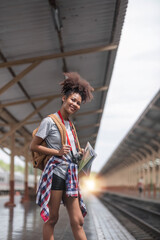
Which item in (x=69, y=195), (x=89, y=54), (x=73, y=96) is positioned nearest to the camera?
(x=69, y=195)

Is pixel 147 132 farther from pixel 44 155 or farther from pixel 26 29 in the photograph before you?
pixel 44 155

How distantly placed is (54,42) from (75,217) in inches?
300

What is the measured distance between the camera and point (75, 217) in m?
3.01

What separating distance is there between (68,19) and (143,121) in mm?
14116

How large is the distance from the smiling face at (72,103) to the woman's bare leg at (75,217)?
83cm

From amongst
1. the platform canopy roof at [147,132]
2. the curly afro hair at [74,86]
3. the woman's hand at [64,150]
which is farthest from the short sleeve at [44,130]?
the platform canopy roof at [147,132]

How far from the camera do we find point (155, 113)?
1942cm

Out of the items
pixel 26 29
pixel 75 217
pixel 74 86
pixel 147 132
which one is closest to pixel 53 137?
pixel 74 86

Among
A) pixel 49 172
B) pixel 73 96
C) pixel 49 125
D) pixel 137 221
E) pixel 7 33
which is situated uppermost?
pixel 7 33

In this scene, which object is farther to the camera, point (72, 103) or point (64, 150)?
point (72, 103)

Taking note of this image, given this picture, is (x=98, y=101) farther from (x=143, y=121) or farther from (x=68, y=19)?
(x=68, y=19)

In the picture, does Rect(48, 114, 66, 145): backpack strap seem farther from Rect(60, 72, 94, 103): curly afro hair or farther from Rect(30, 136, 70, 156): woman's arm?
Rect(60, 72, 94, 103): curly afro hair

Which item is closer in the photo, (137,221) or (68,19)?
(68,19)

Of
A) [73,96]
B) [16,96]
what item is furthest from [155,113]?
[73,96]
